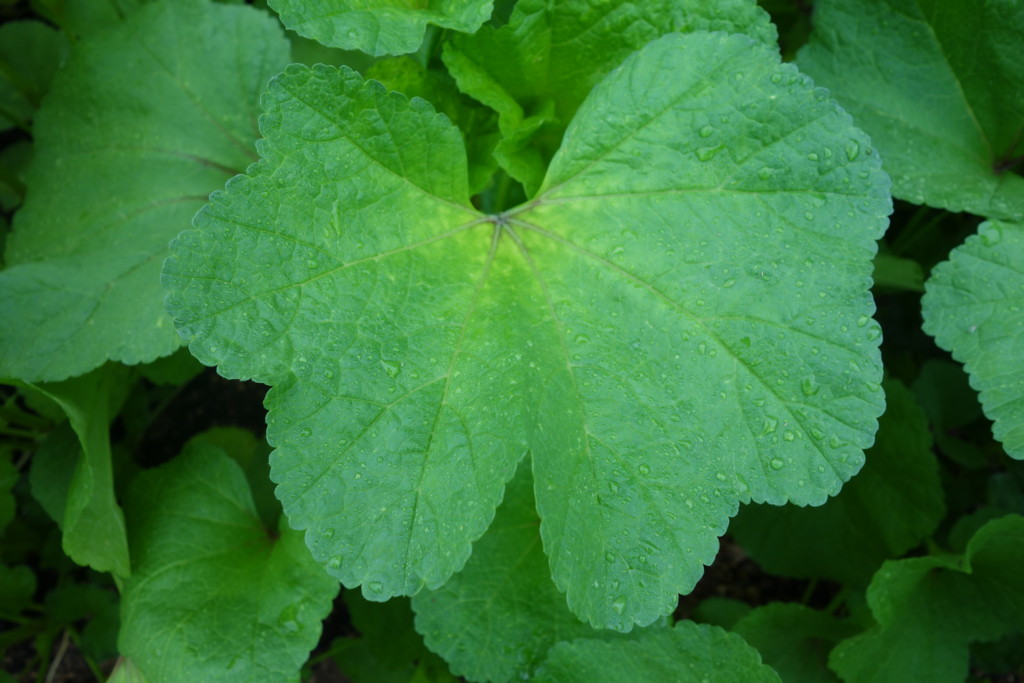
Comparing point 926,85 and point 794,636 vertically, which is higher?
point 926,85

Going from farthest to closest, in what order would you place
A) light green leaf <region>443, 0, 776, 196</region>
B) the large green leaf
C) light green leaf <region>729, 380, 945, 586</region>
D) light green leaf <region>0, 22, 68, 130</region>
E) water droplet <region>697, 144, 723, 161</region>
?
light green leaf <region>0, 22, 68, 130</region> < light green leaf <region>729, 380, 945, 586</region> < light green leaf <region>443, 0, 776, 196</region> < water droplet <region>697, 144, 723, 161</region> < the large green leaf

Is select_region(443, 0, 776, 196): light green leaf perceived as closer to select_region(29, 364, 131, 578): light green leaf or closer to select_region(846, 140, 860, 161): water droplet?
select_region(846, 140, 860, 161): water droplet

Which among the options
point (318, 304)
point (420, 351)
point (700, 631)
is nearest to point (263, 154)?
point (318, 304)

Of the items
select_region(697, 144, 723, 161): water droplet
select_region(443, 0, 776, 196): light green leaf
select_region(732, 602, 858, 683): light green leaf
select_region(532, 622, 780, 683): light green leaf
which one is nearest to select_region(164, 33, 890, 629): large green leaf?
select_region(697, 144, 723, 161): water droplet

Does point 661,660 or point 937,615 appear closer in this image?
point 661,660

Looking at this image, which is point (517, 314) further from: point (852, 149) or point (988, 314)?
point (988, 314)

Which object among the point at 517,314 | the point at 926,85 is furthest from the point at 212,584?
the point at 926,85

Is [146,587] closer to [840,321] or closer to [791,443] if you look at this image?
[791,443]
